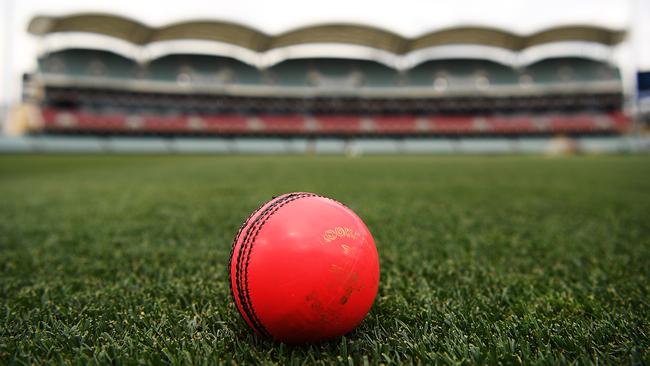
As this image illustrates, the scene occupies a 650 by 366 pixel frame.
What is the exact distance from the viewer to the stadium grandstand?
30.2m

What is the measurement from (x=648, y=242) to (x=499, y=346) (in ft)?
7.36

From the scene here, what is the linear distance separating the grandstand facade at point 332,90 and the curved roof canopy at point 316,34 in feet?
0.41

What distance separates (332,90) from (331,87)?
0.28m

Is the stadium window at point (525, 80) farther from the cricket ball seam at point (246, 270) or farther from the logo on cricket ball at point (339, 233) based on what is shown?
the cricket ball seam at point (246, 270)

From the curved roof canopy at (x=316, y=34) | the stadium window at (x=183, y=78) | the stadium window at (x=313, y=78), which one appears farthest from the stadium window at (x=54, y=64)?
the stadium window at (x=313, y=78)

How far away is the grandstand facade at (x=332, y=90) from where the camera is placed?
30.3 m

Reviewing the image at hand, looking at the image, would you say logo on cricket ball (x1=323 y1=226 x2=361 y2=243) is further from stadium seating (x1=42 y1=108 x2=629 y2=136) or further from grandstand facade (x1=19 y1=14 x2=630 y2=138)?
stadium seating (x1=42 y1=108 x2=629 y2=136)

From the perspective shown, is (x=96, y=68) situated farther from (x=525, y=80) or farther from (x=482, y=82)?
(x=525, y=80)

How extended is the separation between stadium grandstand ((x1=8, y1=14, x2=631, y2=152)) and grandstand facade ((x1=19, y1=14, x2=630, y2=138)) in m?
0.09

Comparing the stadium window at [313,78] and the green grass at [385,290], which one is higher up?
the stadium window at [313,78]

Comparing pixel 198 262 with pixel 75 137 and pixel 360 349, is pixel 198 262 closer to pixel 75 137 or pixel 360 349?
pixel 360 349

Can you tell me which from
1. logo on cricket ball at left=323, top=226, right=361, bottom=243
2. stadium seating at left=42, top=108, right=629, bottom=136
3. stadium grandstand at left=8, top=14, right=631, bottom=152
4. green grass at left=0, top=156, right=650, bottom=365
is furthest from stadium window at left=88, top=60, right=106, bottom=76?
logo on cricket ball at left=323, top=226, right=361, bottom=243

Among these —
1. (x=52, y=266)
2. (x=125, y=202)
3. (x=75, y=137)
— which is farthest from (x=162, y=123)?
(x=52, y=266)

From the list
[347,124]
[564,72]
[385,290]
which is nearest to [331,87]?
Result: [347,124]
